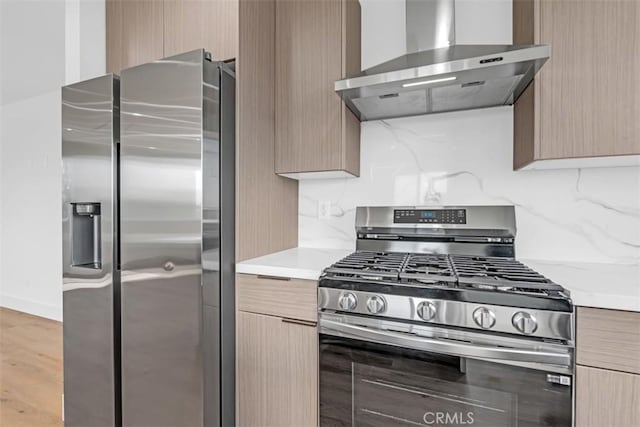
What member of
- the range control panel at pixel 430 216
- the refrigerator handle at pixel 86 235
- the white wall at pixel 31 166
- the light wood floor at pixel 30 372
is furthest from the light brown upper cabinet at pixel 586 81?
the white wall at pixel 31 166

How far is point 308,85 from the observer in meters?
1.70

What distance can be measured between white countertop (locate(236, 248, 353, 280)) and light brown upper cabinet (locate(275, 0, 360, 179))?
44 centimetres

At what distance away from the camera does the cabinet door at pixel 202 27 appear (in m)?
1.50

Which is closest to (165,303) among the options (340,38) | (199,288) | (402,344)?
(199,288)

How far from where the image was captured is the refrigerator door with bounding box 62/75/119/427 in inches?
60.5

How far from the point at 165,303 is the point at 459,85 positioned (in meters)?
1.55

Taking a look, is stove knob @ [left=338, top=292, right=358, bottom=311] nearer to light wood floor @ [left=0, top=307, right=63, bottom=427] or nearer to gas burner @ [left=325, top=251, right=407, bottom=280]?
gas burner @ [left=325, top=251, right=407, bottom=280]

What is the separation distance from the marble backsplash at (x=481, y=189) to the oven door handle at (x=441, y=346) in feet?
2.49

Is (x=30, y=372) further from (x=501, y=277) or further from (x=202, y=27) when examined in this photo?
(x=501, y=277)

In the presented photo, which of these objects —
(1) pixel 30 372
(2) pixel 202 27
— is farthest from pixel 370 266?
(1) pixel 30 372

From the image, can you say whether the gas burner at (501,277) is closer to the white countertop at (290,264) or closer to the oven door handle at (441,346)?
the oven door handle at (441,346)

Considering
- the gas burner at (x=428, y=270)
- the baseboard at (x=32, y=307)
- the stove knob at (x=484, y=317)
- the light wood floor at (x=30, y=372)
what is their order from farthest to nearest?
the baseboard at (x=32, y=307)
the light wood floor at (x=30, y=372)
the gas burner at (x=428, y=270)
the stove knob at (x=484, y=317)

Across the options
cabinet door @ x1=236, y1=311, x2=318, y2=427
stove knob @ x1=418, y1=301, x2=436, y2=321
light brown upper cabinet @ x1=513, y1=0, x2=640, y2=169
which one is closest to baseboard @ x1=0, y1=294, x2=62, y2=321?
cabinet door @ x1=236, y1=311, x2=318, y2=427

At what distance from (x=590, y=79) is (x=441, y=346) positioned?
1142 mm
